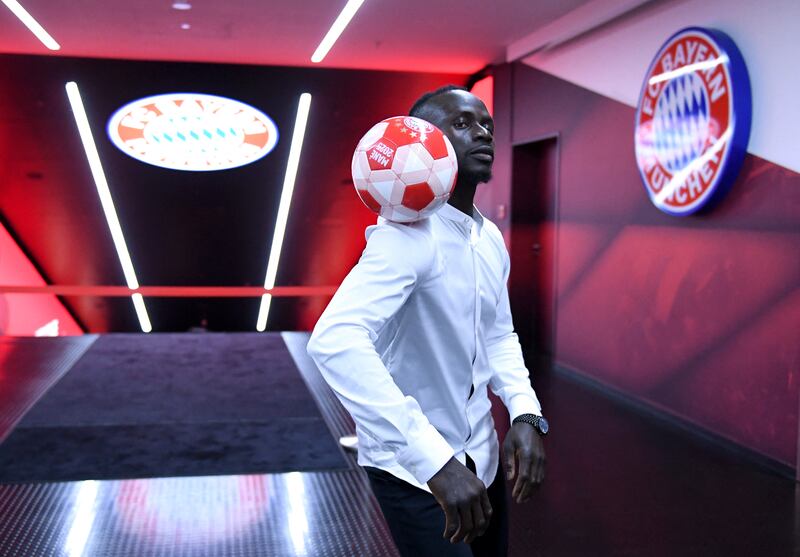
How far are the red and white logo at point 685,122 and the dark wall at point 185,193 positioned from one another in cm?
372

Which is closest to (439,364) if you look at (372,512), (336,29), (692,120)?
(372,512)

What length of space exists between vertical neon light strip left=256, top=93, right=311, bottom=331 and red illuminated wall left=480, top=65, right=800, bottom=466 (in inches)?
91.1

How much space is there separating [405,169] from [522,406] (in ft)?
1.67

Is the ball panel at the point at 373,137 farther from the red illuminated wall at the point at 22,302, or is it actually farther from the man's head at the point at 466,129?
the red illuminated wall at the point at 22,302

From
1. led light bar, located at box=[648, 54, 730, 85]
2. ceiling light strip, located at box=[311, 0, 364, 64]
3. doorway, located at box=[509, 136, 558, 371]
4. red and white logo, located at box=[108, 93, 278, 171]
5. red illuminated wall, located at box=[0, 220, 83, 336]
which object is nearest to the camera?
led light bar, located at box=[648, 54, 730, 85]

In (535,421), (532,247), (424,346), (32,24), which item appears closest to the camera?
(424,346)

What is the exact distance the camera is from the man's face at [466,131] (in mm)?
1308

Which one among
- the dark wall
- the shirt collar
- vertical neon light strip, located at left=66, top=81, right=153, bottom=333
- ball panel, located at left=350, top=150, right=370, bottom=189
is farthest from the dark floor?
vertical neon light strip, located at left=66, top=81, right=153, bottom=333

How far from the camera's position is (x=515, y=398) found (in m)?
1.45

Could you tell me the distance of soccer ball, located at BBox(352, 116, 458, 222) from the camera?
1.16 metres

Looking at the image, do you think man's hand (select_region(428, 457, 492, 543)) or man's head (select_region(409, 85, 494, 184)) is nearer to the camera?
man's hand (select_region(428, 457, 492, 543))

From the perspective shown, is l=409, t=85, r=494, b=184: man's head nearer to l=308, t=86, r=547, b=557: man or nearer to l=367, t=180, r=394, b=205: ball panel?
l=308, t=86, r=547, b=557: man

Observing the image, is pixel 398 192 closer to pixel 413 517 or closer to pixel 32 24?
pixel 413 517

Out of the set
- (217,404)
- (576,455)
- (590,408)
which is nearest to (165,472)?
(217,404)
